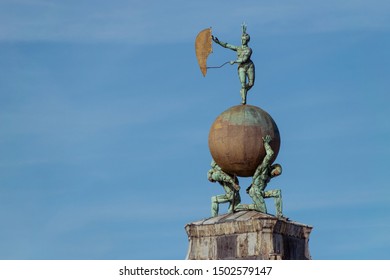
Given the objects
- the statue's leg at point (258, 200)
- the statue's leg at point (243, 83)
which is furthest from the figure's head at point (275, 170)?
the statue's leg at point (243, 83)

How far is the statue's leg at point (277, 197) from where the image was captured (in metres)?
63.9

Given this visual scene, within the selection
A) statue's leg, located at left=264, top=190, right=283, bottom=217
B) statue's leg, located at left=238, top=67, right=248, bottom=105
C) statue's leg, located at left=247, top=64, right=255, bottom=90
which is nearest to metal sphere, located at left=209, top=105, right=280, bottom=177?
statue's leg, located at left=238, top=67, right=248, bottom=105

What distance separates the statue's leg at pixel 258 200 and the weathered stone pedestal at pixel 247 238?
424 millimetres

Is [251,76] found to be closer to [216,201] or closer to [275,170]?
[275,170]

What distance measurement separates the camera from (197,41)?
6544 cm

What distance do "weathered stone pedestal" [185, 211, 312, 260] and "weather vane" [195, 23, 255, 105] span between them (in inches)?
237

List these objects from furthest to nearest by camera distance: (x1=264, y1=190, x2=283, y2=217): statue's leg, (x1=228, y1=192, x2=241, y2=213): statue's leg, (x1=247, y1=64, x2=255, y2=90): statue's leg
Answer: (x1=247, y1=64, x2=255, y2=90): statue's leg, (x1=228, y1=192, x2=241, y2=213): statue's leg, (x1=264, y1=190, x2=283, y2=217): statue's leg

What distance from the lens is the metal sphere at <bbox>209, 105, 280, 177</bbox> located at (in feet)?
209

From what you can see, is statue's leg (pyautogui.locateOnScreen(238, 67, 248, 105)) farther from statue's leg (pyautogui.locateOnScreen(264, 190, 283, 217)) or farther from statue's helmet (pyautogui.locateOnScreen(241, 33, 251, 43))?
statue's leg (pyautogui.locateOnScreen(264, 190, 283, 217))

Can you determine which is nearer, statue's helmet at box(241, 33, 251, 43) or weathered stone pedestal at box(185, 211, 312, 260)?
weathered stone pedestal at box(185, 211, 312, 260)

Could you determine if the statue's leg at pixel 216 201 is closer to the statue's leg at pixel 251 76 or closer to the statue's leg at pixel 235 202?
the statue's leg at pixel 235 202
